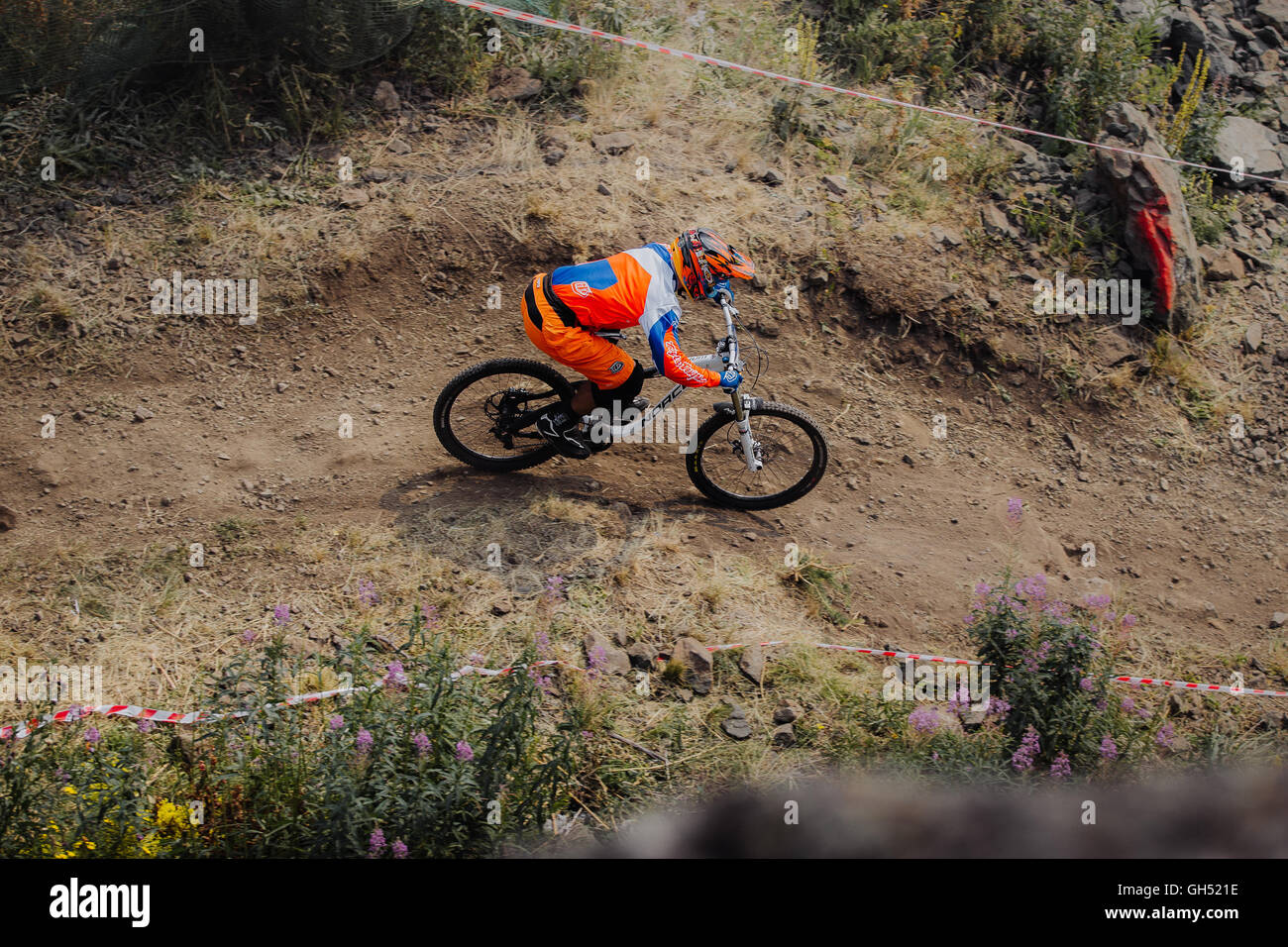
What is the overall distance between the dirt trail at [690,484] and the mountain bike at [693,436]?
22 cm

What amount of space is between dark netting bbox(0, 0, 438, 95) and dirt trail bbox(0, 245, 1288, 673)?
9.68 ft

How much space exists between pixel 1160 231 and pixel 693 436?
18.8ft

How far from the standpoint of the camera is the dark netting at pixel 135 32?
Result: 29.0ft

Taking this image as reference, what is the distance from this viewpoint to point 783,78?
10648 mm

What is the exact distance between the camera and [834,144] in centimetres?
1023

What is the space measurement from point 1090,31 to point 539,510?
9.05m

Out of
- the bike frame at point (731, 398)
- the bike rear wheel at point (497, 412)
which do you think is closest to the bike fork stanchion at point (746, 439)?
the bike frame at point (731, 398)

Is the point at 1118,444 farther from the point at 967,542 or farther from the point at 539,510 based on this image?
the point at 539,510

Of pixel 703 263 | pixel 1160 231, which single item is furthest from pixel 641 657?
pixel 1160 231

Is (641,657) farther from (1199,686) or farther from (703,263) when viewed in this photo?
(1199,686)

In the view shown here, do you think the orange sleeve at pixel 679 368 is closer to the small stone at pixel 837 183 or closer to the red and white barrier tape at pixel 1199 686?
the red and white barrier tape at pixel 1199 686

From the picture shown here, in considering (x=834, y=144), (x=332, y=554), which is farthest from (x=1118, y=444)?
(x=332, y=554)

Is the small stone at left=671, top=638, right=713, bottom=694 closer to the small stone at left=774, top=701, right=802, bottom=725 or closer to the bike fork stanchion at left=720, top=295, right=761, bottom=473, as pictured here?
the small stone at left=774, top=701, right=802, bottom=725

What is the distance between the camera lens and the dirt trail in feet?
22.7
